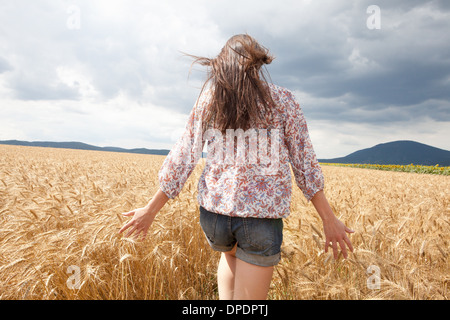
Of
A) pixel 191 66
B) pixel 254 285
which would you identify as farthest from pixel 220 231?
pixel 191 66

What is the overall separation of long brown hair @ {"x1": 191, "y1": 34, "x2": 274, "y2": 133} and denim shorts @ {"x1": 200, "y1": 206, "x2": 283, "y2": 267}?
48 cm

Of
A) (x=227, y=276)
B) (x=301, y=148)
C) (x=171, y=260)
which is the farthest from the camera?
(x=171, y=260)

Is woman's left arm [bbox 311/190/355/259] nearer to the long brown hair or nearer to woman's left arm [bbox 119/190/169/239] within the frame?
the long brown hair

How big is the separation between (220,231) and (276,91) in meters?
0.79

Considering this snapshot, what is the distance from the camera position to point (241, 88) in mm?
1402

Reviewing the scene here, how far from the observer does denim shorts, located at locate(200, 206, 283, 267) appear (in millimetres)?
1357

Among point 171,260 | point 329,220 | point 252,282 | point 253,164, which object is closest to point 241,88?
point 253,164

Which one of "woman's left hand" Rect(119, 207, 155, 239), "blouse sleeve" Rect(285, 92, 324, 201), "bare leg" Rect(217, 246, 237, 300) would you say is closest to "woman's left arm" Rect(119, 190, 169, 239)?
"woman's left hand" Rect(119, 207, 155, 239)

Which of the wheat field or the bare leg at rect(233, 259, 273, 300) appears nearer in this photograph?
the bare leg at rect(233, 259, 273, 300)

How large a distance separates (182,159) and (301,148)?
2.11ft

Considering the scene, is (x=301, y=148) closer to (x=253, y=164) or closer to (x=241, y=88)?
(x=253, y=164)
